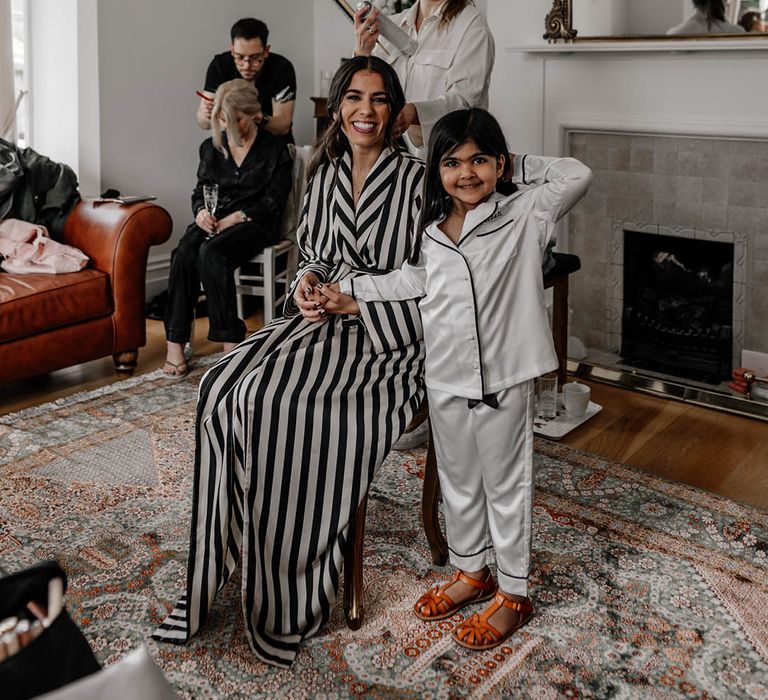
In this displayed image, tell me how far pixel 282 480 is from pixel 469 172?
0.74m

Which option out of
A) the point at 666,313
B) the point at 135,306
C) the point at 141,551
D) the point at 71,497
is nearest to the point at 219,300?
the point at 135,306

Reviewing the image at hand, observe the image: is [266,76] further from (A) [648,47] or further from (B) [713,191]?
(B) [713,191]

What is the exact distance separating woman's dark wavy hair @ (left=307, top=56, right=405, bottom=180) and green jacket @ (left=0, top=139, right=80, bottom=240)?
1943 millimetres

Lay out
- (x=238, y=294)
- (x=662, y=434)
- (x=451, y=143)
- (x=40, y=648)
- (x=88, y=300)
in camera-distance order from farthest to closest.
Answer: (x=238, y=294), (x=88, y=300), (x=662, y=434), (x=451, y=143), (x=40, y=648)

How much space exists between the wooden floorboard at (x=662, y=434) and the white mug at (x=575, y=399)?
57mm

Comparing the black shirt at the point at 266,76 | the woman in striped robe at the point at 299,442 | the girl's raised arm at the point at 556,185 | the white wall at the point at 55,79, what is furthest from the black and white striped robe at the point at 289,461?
the white wall at the point at 55,79

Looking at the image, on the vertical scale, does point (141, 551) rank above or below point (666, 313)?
below

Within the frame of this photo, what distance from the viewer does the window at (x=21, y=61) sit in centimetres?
443

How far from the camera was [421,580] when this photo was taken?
226 cm

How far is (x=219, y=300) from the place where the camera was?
3764 mm

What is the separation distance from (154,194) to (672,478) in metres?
3.04

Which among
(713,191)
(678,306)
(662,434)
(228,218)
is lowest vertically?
(662,434)

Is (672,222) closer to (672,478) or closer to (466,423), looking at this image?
(672,478)

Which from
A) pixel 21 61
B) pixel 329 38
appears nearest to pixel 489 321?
pixel 21 61
